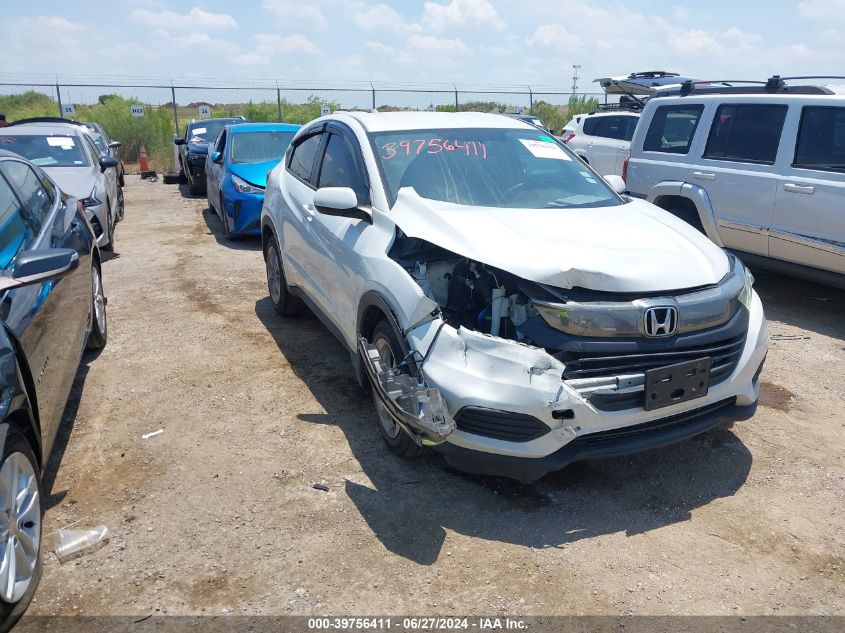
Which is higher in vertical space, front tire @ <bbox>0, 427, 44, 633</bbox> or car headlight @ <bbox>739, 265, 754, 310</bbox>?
car headlight @ <bbox>739, 265, 754, 310</bbox>

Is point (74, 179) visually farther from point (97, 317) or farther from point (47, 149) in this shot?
point (97, 317)

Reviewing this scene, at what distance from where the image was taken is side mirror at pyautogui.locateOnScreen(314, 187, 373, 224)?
4121 mm

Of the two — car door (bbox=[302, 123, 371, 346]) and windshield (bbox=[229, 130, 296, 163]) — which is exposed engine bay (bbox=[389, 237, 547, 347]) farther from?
windshield (bbox=[229, 130, 296, 163])

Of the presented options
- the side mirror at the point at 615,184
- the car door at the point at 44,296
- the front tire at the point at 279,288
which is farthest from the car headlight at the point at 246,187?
the side mirror at the point at 615,184

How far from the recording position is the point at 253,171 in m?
9.85

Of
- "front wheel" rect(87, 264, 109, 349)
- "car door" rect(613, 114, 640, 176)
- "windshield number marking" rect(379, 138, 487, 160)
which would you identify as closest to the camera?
"windshield number marking" rect(379, 138, 487, 160)

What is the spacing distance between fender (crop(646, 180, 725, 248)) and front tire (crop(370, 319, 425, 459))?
4.38 m

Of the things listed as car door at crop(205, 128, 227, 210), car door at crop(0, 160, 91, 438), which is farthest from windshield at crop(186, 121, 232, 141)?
car door at crop(0, 160, 91, 438)

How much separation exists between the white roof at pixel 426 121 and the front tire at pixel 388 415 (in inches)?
60.0

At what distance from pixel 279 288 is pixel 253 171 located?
4.03 metres

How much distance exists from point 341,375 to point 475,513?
1998 millimetres

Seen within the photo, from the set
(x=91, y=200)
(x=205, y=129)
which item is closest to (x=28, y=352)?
(x=91, y=200)

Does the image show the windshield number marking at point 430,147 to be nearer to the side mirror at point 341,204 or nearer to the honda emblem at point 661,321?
the side mirror at point 341,204

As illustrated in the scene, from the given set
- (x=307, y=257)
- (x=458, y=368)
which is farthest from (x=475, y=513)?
(x=307, y=257)
